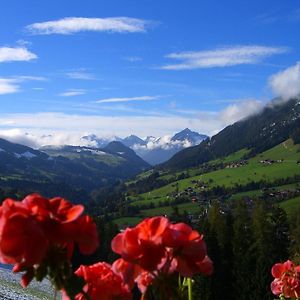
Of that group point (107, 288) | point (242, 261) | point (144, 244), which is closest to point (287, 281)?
point (107, 288)

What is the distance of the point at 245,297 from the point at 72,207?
54185mm

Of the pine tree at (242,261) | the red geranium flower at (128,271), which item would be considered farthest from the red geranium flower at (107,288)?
the pine tree at (242,261)

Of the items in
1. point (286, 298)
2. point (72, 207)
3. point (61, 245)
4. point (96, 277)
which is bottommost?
point (286, 298)

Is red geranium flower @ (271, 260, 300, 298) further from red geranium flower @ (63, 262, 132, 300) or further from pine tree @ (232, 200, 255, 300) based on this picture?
pine tree @ (232, 200, 255, 300)

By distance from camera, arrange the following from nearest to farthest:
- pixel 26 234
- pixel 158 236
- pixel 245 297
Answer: pixel 26 234 → pixel 158 236 → pixel 245 297

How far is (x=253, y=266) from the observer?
5475 centimetres

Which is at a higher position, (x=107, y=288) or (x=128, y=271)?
(x=128, y=271)

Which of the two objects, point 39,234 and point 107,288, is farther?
point 107,288

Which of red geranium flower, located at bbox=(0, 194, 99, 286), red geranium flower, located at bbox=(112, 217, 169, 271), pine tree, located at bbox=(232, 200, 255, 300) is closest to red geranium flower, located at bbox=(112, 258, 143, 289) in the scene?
red geranium flower, located at bbox=(112, 217, 169, 271)

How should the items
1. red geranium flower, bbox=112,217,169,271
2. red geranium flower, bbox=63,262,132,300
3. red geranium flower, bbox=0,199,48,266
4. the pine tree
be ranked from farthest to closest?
the pine tree, red geranium flower, bbox=63,262,132,300, red geranium flower, bbox=112,217,169,271, red geranium flower, bbox=0,199,48,266

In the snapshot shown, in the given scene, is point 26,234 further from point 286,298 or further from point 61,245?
point 286,298

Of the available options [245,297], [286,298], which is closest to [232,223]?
[245,297]

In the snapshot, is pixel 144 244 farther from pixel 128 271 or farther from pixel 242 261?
pixel 242 261

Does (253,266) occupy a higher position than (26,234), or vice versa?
(26,234)
